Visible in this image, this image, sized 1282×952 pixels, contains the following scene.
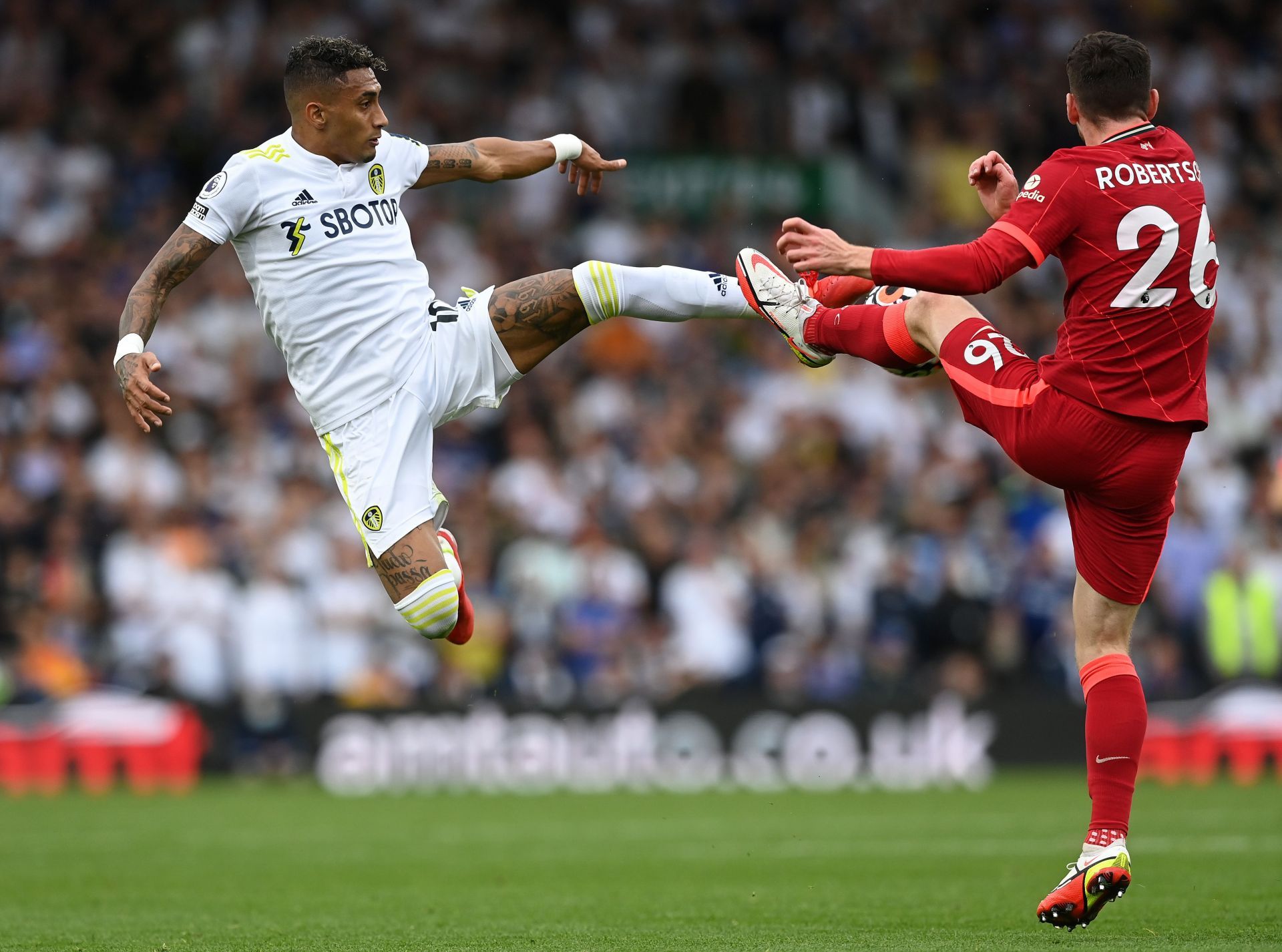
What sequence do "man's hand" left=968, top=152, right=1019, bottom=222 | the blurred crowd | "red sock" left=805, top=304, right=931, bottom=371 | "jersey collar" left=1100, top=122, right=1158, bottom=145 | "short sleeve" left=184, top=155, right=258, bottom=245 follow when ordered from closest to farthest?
"jersey collar" left=1100, top=122, right=1158, bottom=145 → "man's hand" left=968, top=152, right=1019, bottom=222 → "red sock" left=805, top=304, right=931, bottom=371 → "short sleeve" left=184, top=155, right=258, bottom=245 → the blurred crowd

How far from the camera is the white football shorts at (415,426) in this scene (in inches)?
312

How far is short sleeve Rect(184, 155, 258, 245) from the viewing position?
24.7 feet

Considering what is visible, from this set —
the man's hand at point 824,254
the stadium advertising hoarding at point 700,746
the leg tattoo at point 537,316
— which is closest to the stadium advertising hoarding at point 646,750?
the stadium advertising hoarding at point 700,746

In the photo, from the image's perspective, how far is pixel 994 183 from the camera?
7074 mm

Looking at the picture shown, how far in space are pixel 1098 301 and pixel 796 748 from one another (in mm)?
9397

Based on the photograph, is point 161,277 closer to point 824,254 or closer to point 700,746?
point 824,254

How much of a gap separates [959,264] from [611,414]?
11.6 meters

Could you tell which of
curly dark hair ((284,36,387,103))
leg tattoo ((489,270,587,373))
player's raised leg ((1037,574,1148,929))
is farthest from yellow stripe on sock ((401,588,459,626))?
player's raised leg ((1037,574,1148,929))

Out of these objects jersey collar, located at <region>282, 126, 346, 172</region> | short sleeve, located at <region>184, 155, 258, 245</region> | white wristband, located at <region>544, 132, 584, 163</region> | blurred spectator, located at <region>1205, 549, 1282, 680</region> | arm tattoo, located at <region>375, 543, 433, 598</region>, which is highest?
white wristband, located at <region>544, 132, 584, 163</region>

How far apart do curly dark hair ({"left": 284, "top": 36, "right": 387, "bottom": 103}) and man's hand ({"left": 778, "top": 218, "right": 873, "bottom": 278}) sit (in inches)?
81.5

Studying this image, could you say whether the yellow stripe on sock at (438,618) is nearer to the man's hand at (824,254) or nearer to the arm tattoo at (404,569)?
the arm tattoo at (404,569)

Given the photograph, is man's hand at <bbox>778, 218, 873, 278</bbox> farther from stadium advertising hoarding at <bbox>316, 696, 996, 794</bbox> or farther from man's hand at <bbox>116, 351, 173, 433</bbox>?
stadium advertising hoarding at <bbox>316, 696, 996, 794</bbox>

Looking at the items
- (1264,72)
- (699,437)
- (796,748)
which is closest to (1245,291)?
(1264,72)

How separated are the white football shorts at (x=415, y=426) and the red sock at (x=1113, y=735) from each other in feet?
9.33
